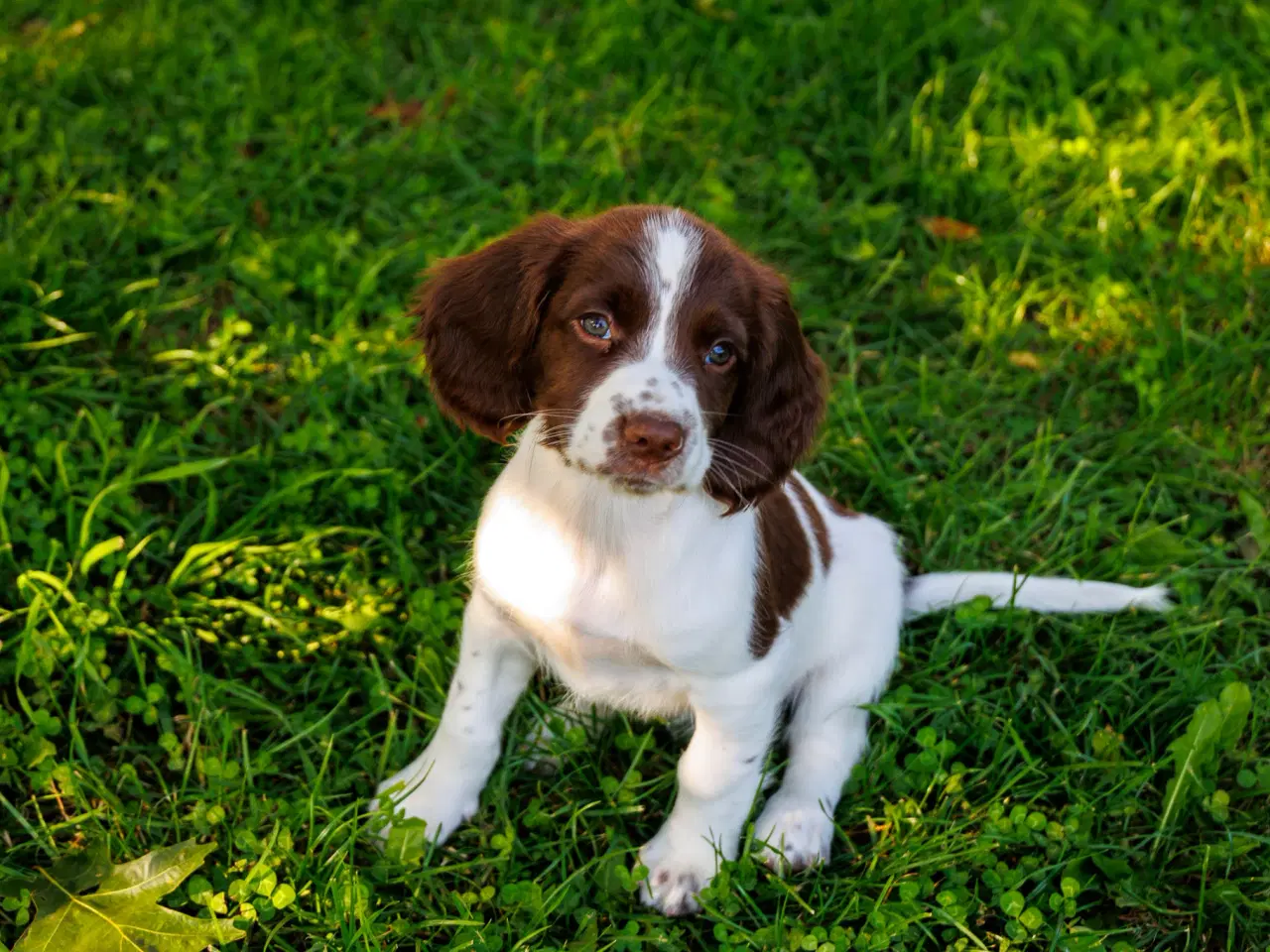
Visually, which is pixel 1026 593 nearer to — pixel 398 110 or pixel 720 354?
pixel 720 354

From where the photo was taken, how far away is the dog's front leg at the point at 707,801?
3189 millimetres

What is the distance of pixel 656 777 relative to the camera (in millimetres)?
3531

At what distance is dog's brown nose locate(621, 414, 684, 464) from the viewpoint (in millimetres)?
2600

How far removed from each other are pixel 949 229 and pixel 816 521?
7.04 ft

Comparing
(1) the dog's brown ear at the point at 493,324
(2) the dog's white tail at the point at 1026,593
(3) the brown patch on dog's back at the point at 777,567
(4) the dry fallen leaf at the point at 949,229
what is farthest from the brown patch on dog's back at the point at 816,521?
(4) the dry fallen leaf at the point at 949,229

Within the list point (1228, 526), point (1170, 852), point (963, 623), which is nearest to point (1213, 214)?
point (1228, 526)

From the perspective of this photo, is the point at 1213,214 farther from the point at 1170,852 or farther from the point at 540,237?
the point at 540,237

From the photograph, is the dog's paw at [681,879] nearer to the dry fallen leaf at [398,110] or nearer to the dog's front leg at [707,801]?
the dog's front leg at [707,801]

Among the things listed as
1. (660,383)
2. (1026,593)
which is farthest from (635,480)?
(1026,593)

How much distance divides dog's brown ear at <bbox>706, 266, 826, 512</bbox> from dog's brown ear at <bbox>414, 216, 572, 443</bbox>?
1.57 feet

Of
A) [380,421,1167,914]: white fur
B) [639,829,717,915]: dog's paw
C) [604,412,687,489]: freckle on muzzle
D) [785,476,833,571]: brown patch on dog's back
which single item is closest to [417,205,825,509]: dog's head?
[604,412,687,489]: freckle on muzzle

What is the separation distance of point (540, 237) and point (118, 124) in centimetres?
306

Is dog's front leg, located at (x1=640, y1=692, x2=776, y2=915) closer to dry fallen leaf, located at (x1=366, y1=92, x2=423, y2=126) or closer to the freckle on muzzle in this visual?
the freckle on muzzle

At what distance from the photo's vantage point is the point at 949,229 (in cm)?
523
